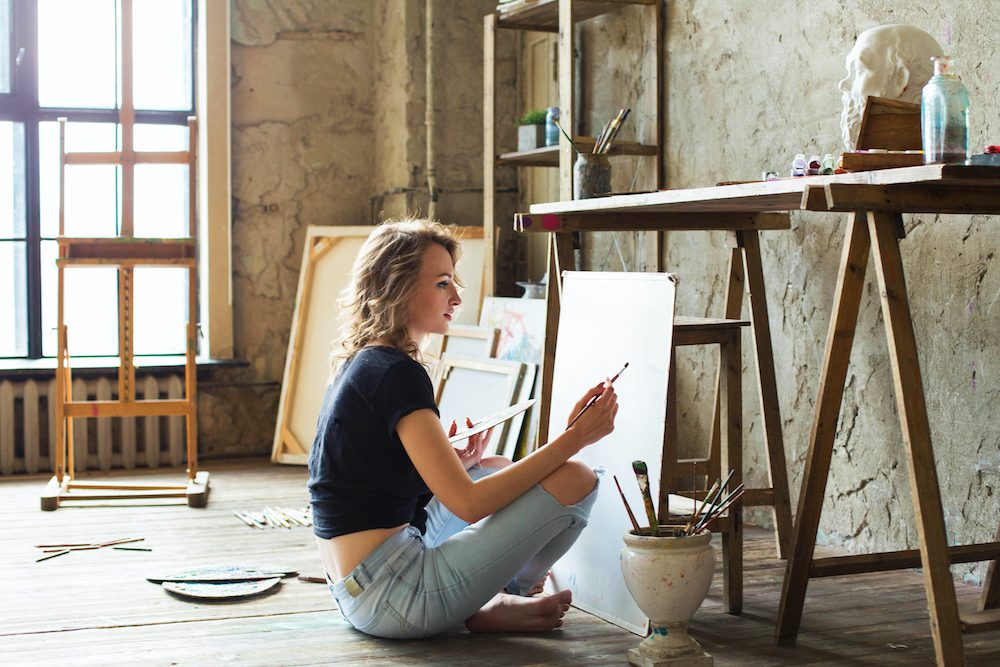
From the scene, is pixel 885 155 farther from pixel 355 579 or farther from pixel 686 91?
pixel 686 91

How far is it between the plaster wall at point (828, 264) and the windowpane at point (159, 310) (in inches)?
93.4

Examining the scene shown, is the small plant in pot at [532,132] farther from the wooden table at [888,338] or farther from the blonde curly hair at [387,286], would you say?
the blonde curly hair at [387,286]

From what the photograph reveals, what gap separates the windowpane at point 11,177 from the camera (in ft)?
18.0

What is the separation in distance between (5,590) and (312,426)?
229 cm

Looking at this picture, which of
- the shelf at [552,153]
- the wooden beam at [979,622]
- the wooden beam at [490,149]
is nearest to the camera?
the wooden beam at [979,622]

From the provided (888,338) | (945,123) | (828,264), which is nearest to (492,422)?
(888,338)

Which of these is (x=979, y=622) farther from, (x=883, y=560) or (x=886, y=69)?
(x=886, y=69)

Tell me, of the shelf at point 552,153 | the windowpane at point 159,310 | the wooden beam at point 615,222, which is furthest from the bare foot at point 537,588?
the windowpane at point 159,310

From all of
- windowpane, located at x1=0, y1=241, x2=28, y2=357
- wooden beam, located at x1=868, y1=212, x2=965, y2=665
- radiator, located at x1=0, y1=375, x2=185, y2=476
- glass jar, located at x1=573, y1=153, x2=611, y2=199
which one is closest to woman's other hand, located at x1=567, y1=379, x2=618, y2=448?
wooden beam, located at x1=868, y1=212, x2=965, y2=665

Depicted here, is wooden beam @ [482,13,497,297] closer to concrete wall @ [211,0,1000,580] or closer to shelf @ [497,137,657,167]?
shelf @ [497,137,657,167]

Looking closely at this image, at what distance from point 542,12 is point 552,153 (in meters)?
0.58

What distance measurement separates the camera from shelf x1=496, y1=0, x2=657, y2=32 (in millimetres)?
4531

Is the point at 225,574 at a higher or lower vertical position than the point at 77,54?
lower

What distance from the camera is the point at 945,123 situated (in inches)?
85.1
